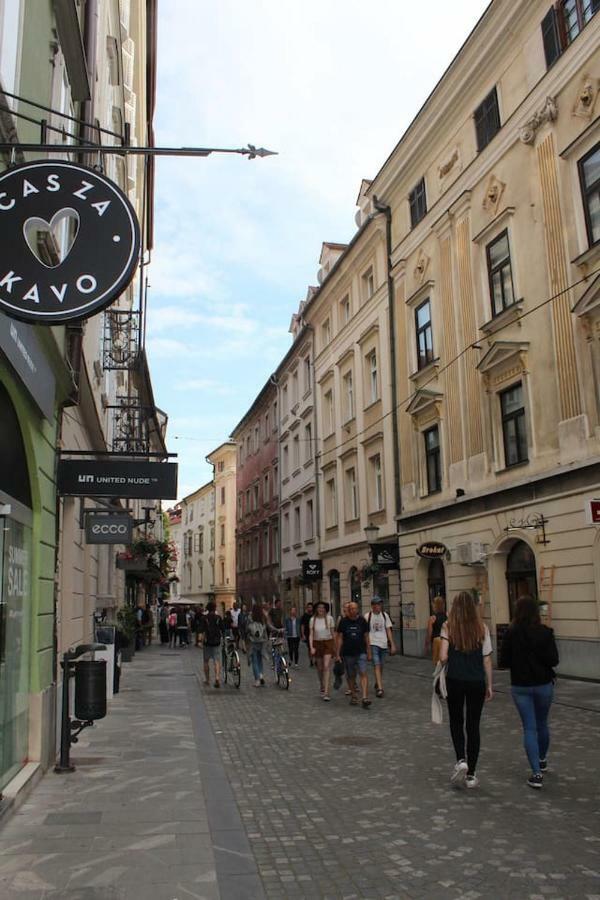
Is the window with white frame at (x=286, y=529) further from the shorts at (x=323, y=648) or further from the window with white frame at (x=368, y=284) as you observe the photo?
the shorts at (x=323, y=648)

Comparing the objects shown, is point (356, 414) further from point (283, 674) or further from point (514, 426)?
point (283, 674)

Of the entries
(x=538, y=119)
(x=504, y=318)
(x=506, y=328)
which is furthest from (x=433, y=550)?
(x=538, y=119)

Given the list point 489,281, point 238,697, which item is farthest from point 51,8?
point 489,281

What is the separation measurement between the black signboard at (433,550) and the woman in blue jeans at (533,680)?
46.0ft

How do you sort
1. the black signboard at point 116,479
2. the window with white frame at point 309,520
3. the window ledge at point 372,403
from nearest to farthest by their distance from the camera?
the black signboard at point 116,479 → the window ledge at point 372,403 → the window with white frame at point 309,520

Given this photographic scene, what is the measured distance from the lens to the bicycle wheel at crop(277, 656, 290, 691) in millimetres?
15734

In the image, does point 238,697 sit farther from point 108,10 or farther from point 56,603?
point 108,10

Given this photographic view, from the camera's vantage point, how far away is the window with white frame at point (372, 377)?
28.3 meters

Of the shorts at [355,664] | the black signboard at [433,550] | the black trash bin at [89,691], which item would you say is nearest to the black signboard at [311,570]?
the black signboard at [433,550]

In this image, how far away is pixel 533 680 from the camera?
280 inches

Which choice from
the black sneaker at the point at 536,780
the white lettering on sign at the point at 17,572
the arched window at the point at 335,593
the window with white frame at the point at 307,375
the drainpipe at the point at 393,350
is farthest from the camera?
the window with white frame at the point at 307,375

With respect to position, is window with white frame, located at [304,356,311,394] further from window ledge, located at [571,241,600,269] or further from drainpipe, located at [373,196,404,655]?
window ledge, located at [571,241,600,269]

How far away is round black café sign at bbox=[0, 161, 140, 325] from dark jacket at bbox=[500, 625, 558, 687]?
16.0ft

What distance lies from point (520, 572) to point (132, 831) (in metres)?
13.9
